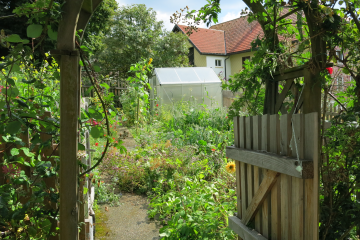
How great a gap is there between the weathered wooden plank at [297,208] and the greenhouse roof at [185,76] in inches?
360

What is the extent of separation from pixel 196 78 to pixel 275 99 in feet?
29.4

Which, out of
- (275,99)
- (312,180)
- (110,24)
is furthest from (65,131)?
(110,24)

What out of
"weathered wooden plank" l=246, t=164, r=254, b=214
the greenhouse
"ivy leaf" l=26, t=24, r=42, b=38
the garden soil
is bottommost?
the garden soil

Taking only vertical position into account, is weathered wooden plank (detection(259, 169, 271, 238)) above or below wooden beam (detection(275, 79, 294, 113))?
below

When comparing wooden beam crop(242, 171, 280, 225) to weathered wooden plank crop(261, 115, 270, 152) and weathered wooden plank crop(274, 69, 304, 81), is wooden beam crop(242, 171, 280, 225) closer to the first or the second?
weathered wooden plank crop(261, 115, 270, 152)

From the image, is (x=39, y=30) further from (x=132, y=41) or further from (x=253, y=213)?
(x=132, y=41)

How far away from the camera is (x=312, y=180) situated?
1581 millimetres

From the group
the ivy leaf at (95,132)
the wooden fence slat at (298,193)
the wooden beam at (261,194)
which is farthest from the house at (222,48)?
the ivy leaf at (95,132)

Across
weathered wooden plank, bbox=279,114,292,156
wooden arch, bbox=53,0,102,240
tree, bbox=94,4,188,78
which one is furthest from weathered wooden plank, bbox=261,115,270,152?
tree, bbox=94,4,188,78

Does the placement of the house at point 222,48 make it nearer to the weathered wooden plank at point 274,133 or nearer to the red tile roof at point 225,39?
the red tile roof at point 225,39

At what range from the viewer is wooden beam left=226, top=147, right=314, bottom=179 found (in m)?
1.56

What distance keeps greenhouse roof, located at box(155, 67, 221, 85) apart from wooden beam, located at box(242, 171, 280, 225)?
8.72 m

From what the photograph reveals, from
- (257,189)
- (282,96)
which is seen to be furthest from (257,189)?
(282,96)

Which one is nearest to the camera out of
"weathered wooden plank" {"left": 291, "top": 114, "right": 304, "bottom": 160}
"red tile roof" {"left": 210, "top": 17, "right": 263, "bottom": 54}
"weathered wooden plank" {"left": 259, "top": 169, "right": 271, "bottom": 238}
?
"weathered wooden plank" {"left": 291, "top": 114, "right": 304, "bottom": 160}
